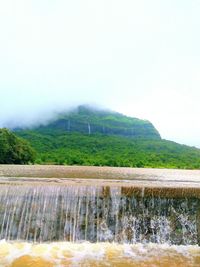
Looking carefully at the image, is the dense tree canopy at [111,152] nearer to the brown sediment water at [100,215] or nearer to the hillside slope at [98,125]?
the hillside slope at [98,125]

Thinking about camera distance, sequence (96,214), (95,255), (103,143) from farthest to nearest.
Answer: (103,143), (96,214), (95,255)

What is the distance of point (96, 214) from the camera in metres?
9.66

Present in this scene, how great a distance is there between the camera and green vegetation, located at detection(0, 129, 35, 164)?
22.5m

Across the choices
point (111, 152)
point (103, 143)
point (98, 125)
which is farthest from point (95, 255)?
point (98, 125)

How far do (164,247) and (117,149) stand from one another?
31.0 m

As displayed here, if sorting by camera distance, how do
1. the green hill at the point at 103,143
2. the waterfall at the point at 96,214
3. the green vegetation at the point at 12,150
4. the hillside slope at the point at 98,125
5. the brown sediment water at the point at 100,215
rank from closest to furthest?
the brown sediment water at the point at 100,215, the waterfall at the point at 96,214, the green vegetation at the point at 12,150, the green hill at the point at 103,143, the hillside slope at the point at 98,125

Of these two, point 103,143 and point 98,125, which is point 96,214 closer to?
point 103,143

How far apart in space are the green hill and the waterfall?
17071 mm

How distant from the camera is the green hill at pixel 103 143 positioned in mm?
30478

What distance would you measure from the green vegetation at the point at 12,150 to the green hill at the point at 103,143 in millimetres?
3484

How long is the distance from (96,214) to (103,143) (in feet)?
111

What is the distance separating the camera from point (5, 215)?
967cm

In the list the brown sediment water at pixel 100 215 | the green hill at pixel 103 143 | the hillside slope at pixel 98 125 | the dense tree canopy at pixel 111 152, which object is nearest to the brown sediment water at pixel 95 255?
the brown sediment water at pixel 100 215

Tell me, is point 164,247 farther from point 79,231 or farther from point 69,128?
point 69,128
